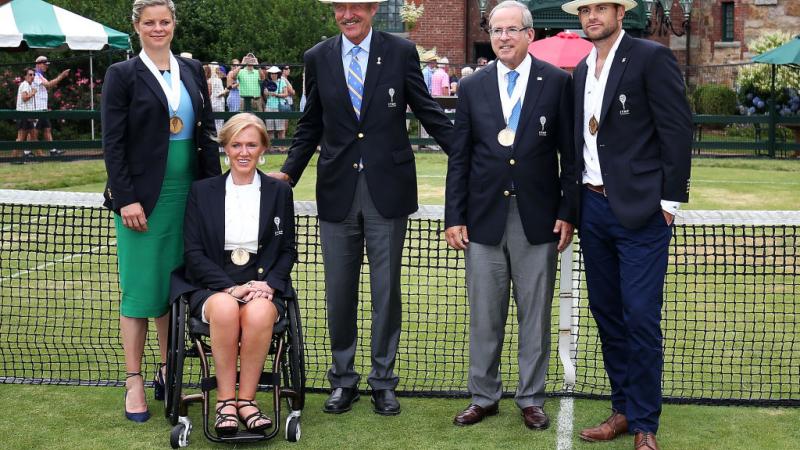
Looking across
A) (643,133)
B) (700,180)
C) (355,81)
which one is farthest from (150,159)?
(700,180)

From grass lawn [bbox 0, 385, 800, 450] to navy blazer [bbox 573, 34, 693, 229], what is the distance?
126 centimetres

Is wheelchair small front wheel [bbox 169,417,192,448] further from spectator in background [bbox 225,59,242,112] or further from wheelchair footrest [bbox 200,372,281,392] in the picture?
spectator in background [bbox 225,59,242,112]

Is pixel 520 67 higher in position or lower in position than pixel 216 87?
lower

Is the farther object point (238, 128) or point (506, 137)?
point (238, 128)

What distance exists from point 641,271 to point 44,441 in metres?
3.11

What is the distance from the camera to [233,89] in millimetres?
24641

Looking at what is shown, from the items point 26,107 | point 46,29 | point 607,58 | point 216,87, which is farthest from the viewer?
point 216,87

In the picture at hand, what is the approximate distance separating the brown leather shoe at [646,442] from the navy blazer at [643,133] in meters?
1.02

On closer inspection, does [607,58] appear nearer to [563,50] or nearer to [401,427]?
[401,427]

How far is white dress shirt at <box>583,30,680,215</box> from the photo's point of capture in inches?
224

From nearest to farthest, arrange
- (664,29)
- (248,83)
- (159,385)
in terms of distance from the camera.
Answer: (159,385)
(248,83)
(664,29)

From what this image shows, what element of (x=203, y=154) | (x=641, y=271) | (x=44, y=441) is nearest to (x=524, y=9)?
(x=641, y=271)

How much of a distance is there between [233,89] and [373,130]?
18.8 metres

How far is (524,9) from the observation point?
5.96 metres
